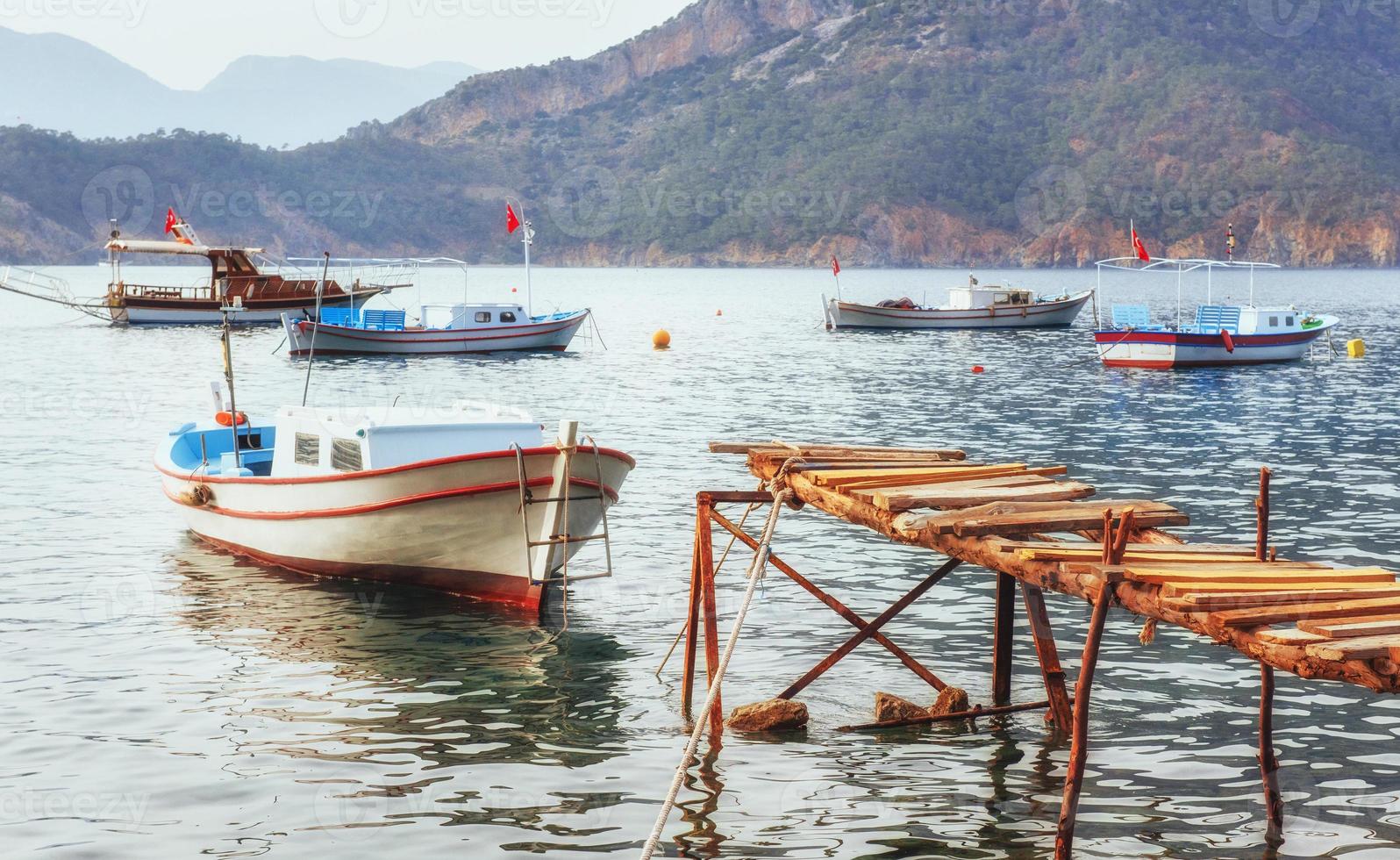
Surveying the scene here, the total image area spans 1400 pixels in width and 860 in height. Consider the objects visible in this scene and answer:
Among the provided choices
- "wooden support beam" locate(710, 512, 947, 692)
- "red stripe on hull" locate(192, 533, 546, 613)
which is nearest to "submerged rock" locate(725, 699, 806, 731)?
"wooden support beam" locate(710, 512, 947, 692)

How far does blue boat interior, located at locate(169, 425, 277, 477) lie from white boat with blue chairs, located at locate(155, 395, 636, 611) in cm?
171

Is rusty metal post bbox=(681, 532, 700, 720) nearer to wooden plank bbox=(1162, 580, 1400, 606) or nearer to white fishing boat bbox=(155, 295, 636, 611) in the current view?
white fishing boat bbox=(155, 295, 636, 611)

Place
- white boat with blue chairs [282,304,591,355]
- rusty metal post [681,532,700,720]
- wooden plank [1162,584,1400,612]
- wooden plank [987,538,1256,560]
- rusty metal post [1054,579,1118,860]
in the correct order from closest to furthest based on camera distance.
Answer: wooden plank [1162,584,1400,612] → rusty metal post [1054,579,1118,860] → wooden plank [987,538,1256,560] → rusty metal post [681,532,700,720] → white boat with blue chairs [282,304,591,355]

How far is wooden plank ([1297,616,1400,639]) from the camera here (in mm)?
7949

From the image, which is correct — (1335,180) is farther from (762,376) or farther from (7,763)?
(7,763)

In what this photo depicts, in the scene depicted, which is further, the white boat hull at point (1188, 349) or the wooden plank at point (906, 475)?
the white boat hull at point (1188, 349)

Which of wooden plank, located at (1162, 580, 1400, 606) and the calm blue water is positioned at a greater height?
wooden plank, located at (1162, 580, 1400, 606)

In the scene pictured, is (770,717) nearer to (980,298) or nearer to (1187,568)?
(1187,568)

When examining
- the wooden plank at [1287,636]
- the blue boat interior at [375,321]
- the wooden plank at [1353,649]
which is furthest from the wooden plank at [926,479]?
the blue boat interior at [375,321]

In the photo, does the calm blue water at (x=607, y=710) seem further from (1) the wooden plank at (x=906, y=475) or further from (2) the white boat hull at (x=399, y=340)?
(2) the white boat hull at (x=399, y=340)

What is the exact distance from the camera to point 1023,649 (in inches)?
603

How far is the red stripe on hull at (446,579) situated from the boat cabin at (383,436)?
1.21m

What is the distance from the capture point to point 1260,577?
9.40 meters

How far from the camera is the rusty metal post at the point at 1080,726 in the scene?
896 centimetres
